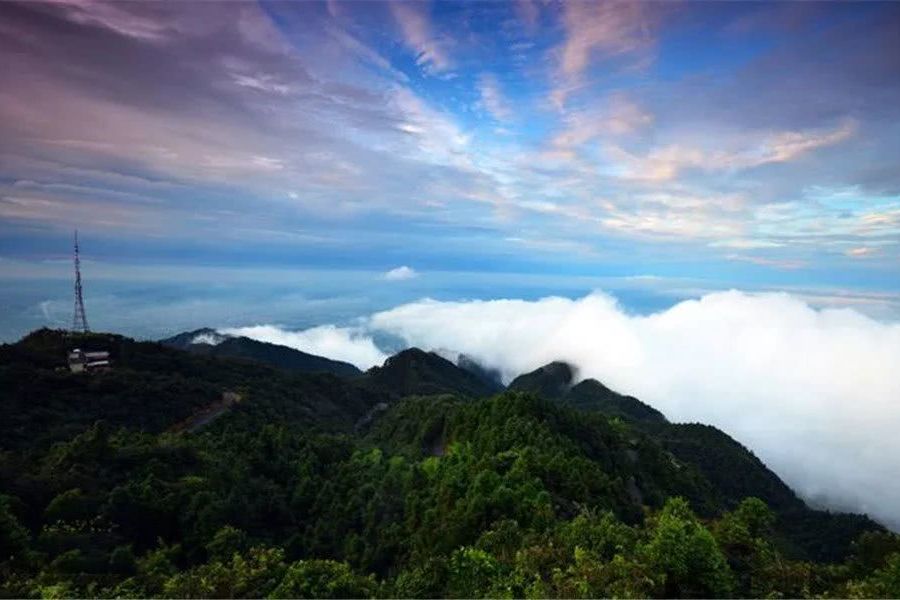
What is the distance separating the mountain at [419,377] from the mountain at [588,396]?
16324 mm

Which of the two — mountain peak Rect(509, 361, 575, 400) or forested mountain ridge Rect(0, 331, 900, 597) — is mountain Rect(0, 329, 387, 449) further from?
mountain peak Rect(509, 361, 575, 400)

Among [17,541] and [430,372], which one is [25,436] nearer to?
[17,541]

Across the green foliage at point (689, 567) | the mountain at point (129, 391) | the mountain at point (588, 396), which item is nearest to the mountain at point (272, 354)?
the mountain at point (588, 396)

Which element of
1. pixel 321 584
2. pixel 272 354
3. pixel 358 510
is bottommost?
pixel 272 354

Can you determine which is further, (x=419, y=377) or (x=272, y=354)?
(x=272, y=354)

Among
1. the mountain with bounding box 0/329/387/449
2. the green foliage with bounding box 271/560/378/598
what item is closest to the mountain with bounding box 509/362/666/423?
the mountain with bounding box 0/329/387/449

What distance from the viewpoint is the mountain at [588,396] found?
396ft

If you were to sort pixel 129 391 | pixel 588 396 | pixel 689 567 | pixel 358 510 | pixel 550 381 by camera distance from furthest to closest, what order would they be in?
1. pixel 550 381
2. pixel 588 396
3. pixel 129 391
4. pixel 358 510
5. pixel 689 567

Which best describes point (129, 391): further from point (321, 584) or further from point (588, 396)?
point (588, 396)

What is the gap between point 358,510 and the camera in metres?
32.3

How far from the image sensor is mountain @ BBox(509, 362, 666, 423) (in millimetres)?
120844

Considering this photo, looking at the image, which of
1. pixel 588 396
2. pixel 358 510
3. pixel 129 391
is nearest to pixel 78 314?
pixel 129 391

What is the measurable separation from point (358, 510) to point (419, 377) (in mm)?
89685

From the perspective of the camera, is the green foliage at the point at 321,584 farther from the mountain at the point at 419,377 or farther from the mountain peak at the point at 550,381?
the mountain peak at the point at 550,381
